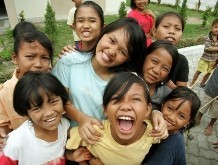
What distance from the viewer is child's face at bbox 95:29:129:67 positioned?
1.84m

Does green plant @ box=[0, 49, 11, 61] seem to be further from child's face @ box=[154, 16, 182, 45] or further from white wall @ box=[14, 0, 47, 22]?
child's face @ box=[154, 16, 182, 45]

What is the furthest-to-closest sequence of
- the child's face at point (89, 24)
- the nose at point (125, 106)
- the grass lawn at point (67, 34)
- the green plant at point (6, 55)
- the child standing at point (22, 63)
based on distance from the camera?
1. the green plant at point (6, 55)
2. the grass lawn at point (67, 34)
3. the child's face at point (89, 24)
4. the child standing at point (22, 63)
5. the nose at point (125, 106)

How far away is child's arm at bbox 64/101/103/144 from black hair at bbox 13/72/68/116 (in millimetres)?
162

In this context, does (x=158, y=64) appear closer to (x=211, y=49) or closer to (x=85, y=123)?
(x=85, y=123)

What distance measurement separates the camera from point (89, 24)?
2594mm

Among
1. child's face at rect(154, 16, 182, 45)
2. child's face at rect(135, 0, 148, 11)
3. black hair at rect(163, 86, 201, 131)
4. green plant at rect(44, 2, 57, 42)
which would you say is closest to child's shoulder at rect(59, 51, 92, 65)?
black hair at rect(163, 86, 201, 131)

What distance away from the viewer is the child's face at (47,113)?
1.73 m

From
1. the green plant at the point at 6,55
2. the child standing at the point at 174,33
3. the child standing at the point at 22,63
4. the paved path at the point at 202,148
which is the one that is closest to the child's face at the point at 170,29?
the child standing at the point at 174,33

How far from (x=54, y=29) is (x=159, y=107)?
713 centimetres

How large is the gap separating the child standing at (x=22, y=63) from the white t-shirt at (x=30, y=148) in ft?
0.65

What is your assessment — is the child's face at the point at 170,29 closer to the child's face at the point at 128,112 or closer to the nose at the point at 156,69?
the nose at the point at 156,69

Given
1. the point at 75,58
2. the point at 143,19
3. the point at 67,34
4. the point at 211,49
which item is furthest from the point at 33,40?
the point at 67,34

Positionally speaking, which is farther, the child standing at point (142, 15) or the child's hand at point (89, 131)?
the child standing at point (142, 15)

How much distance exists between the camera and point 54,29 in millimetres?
8656
